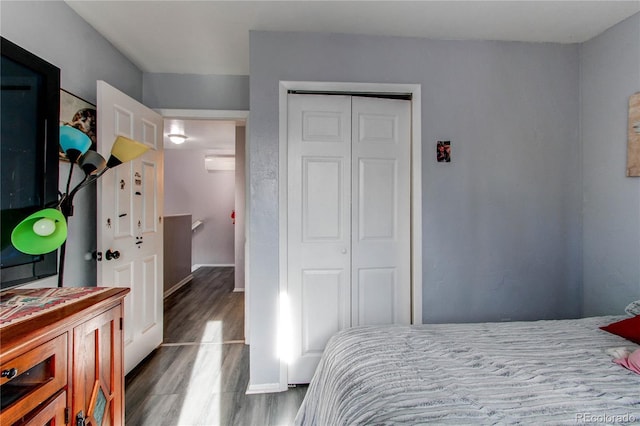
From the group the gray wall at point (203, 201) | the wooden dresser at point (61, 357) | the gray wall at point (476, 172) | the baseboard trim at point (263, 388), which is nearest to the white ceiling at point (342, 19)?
the gray wall at point (476, 172)

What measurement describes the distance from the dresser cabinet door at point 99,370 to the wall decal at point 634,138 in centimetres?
300

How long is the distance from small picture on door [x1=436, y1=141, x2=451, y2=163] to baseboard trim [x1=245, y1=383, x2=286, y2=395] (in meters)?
1.95

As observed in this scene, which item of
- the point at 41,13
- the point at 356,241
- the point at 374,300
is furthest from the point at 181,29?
the point at 374,300

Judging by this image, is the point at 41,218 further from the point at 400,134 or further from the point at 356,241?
the point at 400,134

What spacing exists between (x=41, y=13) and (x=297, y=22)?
1420 millimetres

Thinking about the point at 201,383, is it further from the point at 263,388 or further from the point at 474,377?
the point at 474,377

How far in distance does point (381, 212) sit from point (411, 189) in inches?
11.2

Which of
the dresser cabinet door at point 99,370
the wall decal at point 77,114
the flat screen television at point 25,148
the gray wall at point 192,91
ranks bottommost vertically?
the dresser cabinet door at point 99,370

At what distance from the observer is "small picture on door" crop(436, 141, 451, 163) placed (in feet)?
7.27

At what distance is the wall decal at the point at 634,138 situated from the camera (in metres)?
1.91

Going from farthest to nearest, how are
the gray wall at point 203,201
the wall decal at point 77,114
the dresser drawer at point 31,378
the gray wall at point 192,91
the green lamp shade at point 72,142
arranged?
the gray wall at point 203,201 < the gray wall at point 192,91 < the wall decal at point 77,114 < the green lamp shade at point 72,142 < the dresser drawer at point 31,378

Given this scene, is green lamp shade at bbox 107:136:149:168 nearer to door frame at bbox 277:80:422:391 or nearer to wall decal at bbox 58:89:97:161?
wall decal at bbox 58:89:97:161

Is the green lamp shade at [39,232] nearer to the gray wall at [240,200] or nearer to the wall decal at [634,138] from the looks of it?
the gray wall at [240,200]

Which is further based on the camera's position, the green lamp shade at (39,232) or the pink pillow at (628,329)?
the pink pillow at (628,329)
